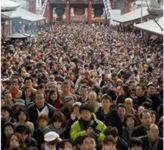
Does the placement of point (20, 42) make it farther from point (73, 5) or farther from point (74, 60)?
point (73, 5)

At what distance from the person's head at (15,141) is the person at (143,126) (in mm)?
1917

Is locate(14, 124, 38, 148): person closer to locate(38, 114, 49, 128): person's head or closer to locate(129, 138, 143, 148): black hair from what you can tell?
locate(38, 114, 49, 128): person's head

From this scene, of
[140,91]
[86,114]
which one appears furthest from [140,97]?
[86,114]

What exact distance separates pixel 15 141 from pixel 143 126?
2.16 metres

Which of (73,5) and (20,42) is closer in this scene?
(20,42)

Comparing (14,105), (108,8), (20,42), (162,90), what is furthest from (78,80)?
(108,8)

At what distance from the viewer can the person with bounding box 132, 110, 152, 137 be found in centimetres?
936

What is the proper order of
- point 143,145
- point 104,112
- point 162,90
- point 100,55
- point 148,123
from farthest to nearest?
point 100,55 → point 162,90 → point 104,112 → point 148,123 → point 143,145

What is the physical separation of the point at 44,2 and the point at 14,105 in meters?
76.0

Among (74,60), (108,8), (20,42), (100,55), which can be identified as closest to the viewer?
(74,60)

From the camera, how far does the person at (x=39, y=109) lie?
414 inches

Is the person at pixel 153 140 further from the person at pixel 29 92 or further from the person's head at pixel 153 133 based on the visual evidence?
the person at pixel 29 92

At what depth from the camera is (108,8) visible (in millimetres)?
82812

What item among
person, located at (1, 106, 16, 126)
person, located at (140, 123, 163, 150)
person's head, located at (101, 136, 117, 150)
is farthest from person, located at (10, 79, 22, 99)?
person's head, located at (101, 136, 117, 150)
